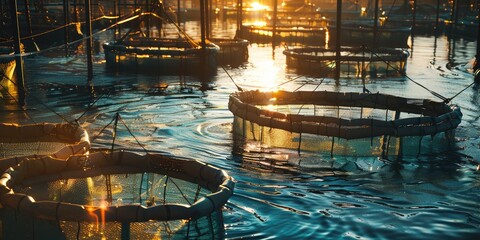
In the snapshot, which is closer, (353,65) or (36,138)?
(36,138)

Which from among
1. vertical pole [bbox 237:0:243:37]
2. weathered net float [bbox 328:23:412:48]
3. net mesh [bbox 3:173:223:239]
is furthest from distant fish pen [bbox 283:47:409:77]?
net mesh [bbox 3:173:223:239]

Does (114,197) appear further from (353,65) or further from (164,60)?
(353,65)

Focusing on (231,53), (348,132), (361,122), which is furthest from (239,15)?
(348,132)

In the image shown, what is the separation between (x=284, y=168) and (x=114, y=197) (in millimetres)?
4061

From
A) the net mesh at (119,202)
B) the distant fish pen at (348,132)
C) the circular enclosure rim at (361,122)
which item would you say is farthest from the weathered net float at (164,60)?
the net mesh at (119,202)

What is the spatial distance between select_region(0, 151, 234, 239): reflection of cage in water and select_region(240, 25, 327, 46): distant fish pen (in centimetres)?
3696

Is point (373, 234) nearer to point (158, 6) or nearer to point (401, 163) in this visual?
point (401, 163)

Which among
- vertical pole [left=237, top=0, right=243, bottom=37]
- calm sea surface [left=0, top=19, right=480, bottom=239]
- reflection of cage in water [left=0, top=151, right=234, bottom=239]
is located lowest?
calm sea surface [left=0, top=19, right=480, bottom=239]

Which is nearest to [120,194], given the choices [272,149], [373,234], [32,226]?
[32,226]

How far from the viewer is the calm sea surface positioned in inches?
393

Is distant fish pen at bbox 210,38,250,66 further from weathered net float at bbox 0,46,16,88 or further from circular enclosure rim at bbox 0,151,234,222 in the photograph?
circular enclosure rim at bbox 0,151,234,222

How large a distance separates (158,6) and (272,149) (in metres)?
18.4

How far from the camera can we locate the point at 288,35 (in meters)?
47.9

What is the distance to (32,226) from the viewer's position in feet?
26.4
